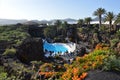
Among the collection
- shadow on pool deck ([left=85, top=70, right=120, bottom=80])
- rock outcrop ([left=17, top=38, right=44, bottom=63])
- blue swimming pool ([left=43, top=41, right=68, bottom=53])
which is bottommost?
blue swimming pool ([left=43, top=41, right=68, bottom=53])

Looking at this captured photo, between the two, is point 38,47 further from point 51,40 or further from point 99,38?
point 51,40

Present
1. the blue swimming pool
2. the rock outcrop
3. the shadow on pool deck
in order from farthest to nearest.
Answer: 1. the blue swimming pool
2. the rock outcrop
3. the shadow on pool deck

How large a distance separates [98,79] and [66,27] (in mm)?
64218

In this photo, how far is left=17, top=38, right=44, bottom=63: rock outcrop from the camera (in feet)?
132

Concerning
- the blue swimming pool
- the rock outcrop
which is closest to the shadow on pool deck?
the rock outcrop

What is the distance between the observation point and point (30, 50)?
137 feet

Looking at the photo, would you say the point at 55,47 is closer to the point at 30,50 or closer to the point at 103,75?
the point at 30,50

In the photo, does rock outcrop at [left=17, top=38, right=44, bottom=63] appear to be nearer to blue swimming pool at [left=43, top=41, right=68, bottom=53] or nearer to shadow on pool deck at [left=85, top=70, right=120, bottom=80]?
blue swimming pool at [left=43, top=41, right=68, bottom=53]

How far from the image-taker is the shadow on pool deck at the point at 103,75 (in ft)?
30.9

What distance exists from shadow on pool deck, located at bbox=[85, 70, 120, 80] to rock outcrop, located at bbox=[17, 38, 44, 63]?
30144 mm

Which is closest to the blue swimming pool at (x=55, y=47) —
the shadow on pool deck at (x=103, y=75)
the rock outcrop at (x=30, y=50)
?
the rock outcrop at (x=30, y=50)

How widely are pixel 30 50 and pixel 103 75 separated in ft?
107

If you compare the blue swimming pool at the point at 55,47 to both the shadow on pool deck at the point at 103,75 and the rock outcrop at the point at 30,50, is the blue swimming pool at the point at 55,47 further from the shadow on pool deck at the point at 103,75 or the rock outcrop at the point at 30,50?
the shadow on pool deck at the point at 103,75

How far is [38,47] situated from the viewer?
43.1 metres
